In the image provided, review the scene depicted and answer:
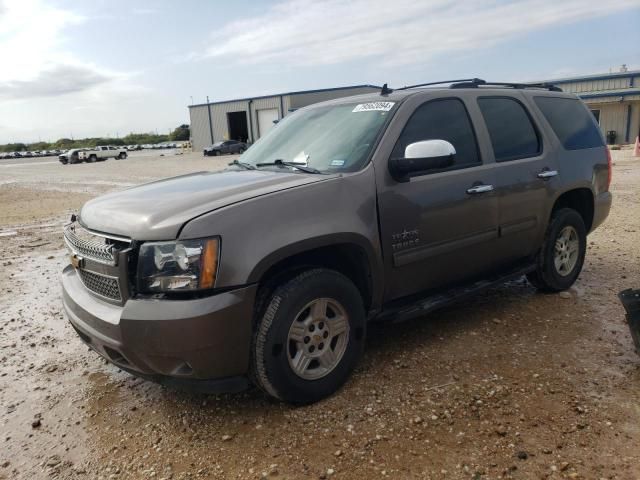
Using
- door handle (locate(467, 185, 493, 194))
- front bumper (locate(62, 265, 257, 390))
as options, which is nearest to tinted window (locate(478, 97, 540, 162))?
door handle (locate(467, 185, 493, 194))

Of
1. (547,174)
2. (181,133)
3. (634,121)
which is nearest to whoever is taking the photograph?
(547,174)

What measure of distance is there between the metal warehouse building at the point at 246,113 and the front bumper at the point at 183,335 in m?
41.1

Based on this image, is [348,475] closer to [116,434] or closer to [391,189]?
[116,434]

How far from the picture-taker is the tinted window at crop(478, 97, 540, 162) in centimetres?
418

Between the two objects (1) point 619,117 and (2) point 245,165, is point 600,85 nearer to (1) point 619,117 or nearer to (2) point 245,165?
(1) point 619,117

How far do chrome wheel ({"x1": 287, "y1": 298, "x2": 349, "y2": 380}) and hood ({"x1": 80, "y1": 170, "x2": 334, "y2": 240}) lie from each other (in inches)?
29.3

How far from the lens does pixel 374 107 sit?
374 cm

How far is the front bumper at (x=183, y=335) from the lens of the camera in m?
2.62

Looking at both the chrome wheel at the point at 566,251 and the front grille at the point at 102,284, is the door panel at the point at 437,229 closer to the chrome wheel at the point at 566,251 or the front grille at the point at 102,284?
the chrome wheel at the point at 566,251

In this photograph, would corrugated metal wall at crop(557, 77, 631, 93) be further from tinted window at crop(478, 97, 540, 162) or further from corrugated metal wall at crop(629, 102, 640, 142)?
tinted window at crop(478, 97, 540, 162)

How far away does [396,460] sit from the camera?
262 cm

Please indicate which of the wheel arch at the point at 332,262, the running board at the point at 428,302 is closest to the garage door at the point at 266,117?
the running board at the point at 428,302

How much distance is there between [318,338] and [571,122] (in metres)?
3.44

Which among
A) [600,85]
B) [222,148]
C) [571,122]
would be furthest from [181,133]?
[571,122]
